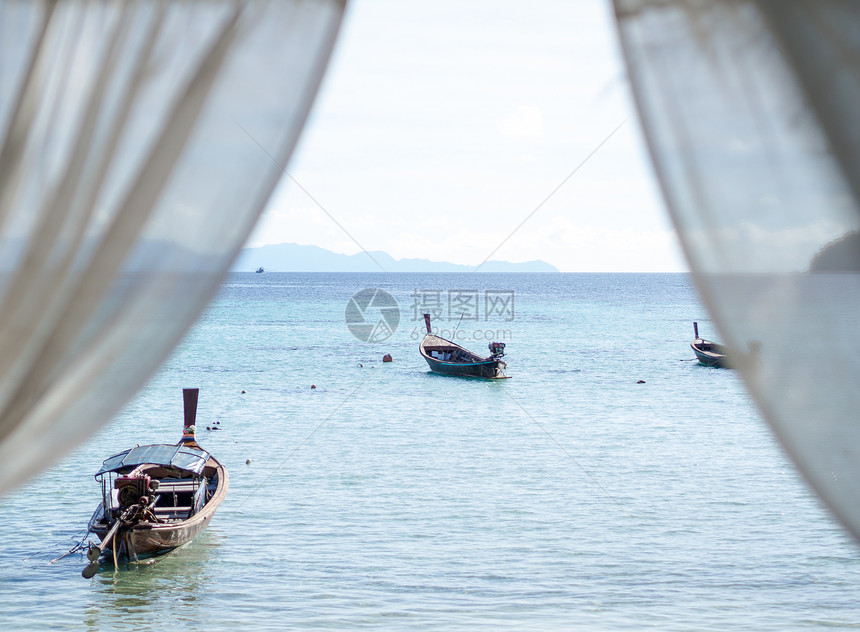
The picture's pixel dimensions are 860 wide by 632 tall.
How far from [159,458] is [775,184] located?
9.43m

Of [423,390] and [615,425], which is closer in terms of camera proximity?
[615,425]

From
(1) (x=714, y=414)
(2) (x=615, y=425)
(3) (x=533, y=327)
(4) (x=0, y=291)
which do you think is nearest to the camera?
(4) (x=0, y=291)

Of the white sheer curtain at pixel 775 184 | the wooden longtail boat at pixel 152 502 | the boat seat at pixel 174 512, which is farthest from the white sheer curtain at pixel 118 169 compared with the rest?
the boat seat at pixel 174 512

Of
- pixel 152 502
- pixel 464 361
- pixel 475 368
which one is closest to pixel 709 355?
pixel 475 368

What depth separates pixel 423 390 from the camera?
2347 centimetres

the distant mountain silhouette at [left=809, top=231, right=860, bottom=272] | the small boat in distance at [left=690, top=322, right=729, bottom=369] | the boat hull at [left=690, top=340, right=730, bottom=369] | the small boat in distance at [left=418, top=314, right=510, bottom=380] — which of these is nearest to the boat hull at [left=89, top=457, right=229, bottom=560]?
the distant mountain silhouette at [left=809, top=231, right=860, bottom=272]

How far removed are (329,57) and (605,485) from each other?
39.8 feet

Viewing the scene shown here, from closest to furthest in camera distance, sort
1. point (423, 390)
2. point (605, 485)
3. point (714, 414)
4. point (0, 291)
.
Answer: point (0, 291) → point (605, 485) → point (714, 414) → point (423, 390)

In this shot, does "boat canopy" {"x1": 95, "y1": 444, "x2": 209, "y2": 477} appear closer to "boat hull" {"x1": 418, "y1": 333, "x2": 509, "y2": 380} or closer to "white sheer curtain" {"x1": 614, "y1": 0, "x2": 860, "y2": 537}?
"white sheer curtain" {"x1": 614, "y1": 0, "x2": 860, "y2": 537}

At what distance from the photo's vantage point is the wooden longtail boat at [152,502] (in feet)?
29.7

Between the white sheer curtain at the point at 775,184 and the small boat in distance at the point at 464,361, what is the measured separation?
22132mm

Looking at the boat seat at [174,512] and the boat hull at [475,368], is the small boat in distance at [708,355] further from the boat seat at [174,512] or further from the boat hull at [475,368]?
the boat seat at [174,512]

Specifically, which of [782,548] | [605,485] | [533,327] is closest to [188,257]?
[782,548]

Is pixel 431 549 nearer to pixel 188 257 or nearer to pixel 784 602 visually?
pixel 784 602
